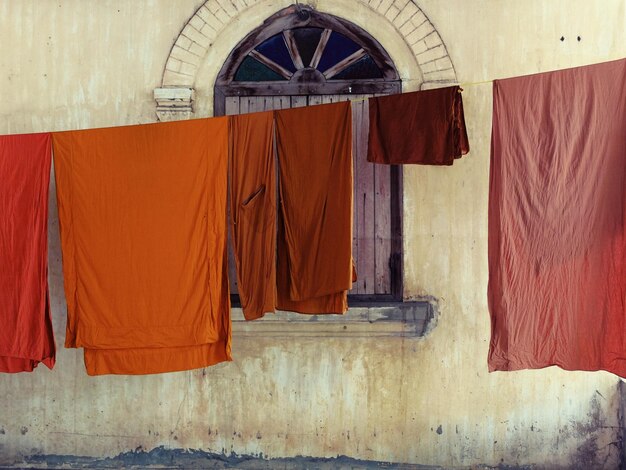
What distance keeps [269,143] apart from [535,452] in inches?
126

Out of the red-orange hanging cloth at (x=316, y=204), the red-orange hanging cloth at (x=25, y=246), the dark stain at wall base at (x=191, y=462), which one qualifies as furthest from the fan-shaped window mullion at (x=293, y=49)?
the dark stain at wall base at (x=191, y=462)

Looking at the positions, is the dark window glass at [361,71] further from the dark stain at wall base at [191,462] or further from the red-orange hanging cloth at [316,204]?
the dark stain at wall base at [191,462]

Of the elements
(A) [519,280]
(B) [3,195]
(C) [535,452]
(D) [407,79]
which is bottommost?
(C) [535,452]

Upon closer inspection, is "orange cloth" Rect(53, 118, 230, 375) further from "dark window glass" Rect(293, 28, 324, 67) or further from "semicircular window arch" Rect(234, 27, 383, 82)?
"dark window glass" Rect(293, 28, 324, 67)

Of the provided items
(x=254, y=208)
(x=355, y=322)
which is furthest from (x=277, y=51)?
(x=355, y=322)

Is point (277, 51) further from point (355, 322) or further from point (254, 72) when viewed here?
point (355, 322)

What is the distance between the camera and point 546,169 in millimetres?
3615

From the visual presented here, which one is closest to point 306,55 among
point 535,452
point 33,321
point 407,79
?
point 407,79

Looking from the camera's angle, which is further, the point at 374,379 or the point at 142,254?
the point at 374,379

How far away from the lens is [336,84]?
4633 millimetres

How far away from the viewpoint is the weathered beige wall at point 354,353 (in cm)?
461

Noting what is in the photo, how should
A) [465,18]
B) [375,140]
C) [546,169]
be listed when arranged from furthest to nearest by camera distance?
[465,18], [375,140], [546,169]

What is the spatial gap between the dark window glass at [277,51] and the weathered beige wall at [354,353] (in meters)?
0.20

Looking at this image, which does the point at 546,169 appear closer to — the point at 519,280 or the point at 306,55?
the point at 519,280
